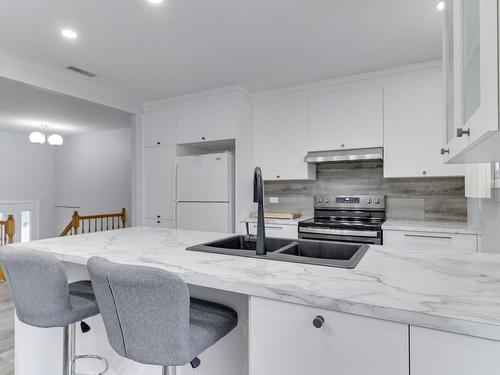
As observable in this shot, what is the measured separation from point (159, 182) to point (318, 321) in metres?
3.55

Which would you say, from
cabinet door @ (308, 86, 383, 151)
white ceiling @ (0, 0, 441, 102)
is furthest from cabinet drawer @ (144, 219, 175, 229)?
cabinet door @ (308, 86, 383, 151)

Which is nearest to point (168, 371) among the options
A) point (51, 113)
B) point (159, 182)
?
point (159, 182)

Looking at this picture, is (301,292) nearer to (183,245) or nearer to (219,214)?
(183,245)

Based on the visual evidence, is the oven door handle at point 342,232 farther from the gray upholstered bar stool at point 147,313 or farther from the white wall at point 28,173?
the white wall at point 28,173

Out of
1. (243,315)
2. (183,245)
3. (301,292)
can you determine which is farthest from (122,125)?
(301,292)

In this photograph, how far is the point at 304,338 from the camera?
92cm

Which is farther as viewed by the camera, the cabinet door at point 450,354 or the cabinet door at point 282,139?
the cabinet door at point 282,139

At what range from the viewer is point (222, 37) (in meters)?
2.53

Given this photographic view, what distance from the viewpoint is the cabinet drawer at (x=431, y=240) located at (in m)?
2.61

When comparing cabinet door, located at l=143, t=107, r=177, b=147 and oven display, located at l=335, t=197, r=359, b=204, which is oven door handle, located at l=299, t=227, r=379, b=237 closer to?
oven display, located at l=335, t=197, r=359, b=204

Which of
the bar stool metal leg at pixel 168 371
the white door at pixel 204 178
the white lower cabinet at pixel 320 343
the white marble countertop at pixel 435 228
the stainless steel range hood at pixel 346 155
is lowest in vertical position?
the bar stool metal leg at pixel 168 371

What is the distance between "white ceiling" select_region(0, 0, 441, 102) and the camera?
214cm

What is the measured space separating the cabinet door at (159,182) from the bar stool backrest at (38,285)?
2622 mm

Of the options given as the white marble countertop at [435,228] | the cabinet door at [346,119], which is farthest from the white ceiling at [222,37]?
the white marble countertop at [435,228]
